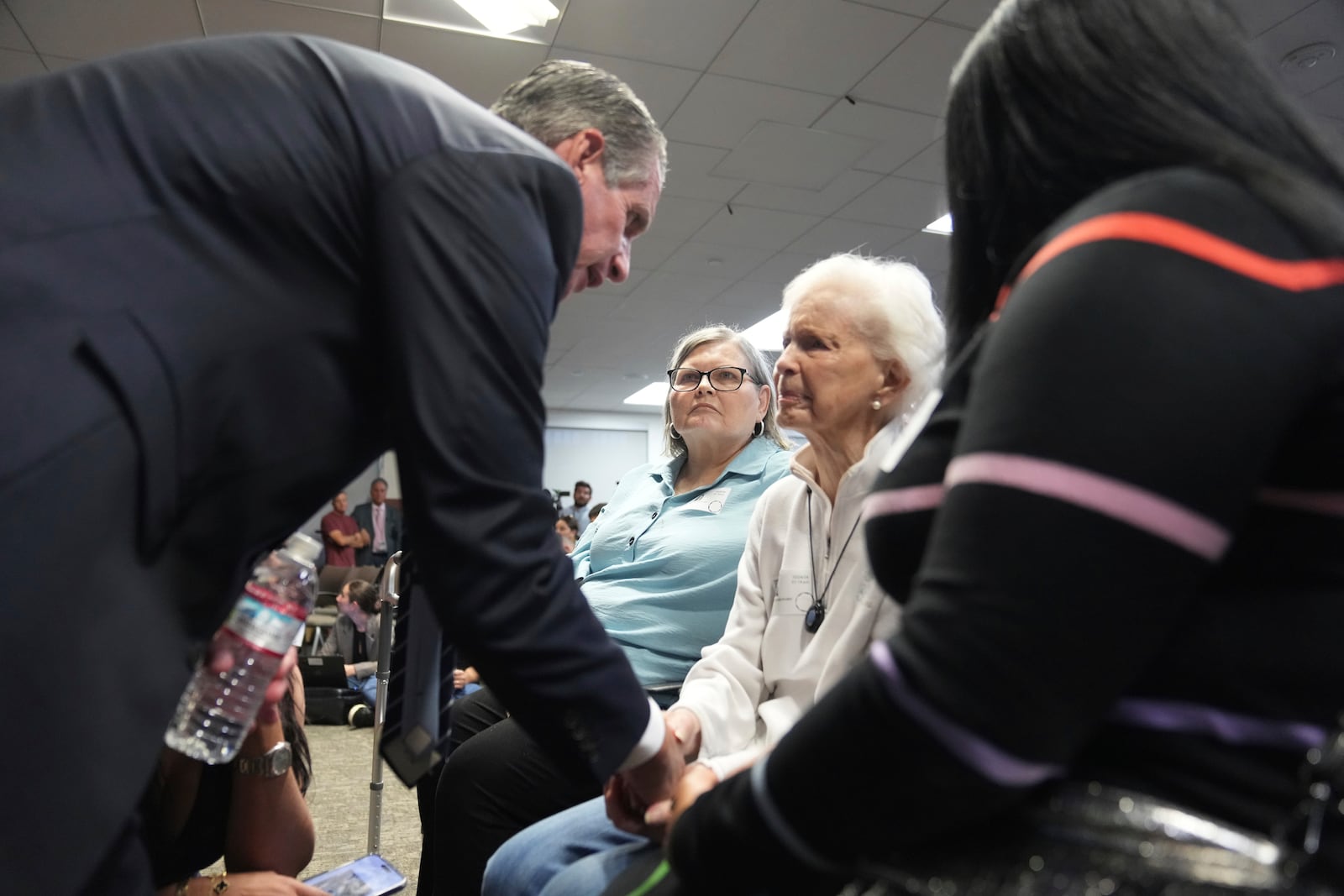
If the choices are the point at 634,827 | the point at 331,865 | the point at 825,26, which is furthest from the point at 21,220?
the point at 825,26

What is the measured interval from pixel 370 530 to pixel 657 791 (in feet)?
27.2

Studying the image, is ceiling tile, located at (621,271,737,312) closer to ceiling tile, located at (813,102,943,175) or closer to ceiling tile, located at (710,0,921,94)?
ceiling tile, located at (813,102,943,175)

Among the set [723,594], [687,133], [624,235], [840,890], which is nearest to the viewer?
[840,890]

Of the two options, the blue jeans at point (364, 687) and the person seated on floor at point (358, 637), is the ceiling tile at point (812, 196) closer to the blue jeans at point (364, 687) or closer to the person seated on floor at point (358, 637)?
the person seated on floor at point (358, 637)

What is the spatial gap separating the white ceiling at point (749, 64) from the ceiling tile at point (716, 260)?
0.32m

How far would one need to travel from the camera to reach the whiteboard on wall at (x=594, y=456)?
1283 centimetres

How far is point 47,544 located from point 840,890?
0.59 meters

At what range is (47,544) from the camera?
0.58m

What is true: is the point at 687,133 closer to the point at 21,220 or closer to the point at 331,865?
the point at 331,865

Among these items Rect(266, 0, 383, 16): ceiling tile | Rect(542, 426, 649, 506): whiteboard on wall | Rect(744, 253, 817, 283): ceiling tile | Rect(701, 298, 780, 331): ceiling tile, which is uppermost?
Rect(266, 0, 383, 16): ceiling tile

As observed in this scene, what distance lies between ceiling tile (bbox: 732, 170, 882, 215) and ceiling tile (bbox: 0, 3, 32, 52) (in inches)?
134

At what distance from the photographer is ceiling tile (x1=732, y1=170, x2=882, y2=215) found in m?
4.69

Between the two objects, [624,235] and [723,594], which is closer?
[624,235]

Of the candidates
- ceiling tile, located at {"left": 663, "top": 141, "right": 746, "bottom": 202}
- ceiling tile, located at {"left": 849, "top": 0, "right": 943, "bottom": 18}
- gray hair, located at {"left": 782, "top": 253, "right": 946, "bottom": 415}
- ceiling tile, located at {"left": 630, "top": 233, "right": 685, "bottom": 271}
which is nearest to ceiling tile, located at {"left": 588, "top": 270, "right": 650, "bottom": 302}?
ceiling tile, located at {"left": 630, "top": 233, "right": 685, "bottom": 271}
